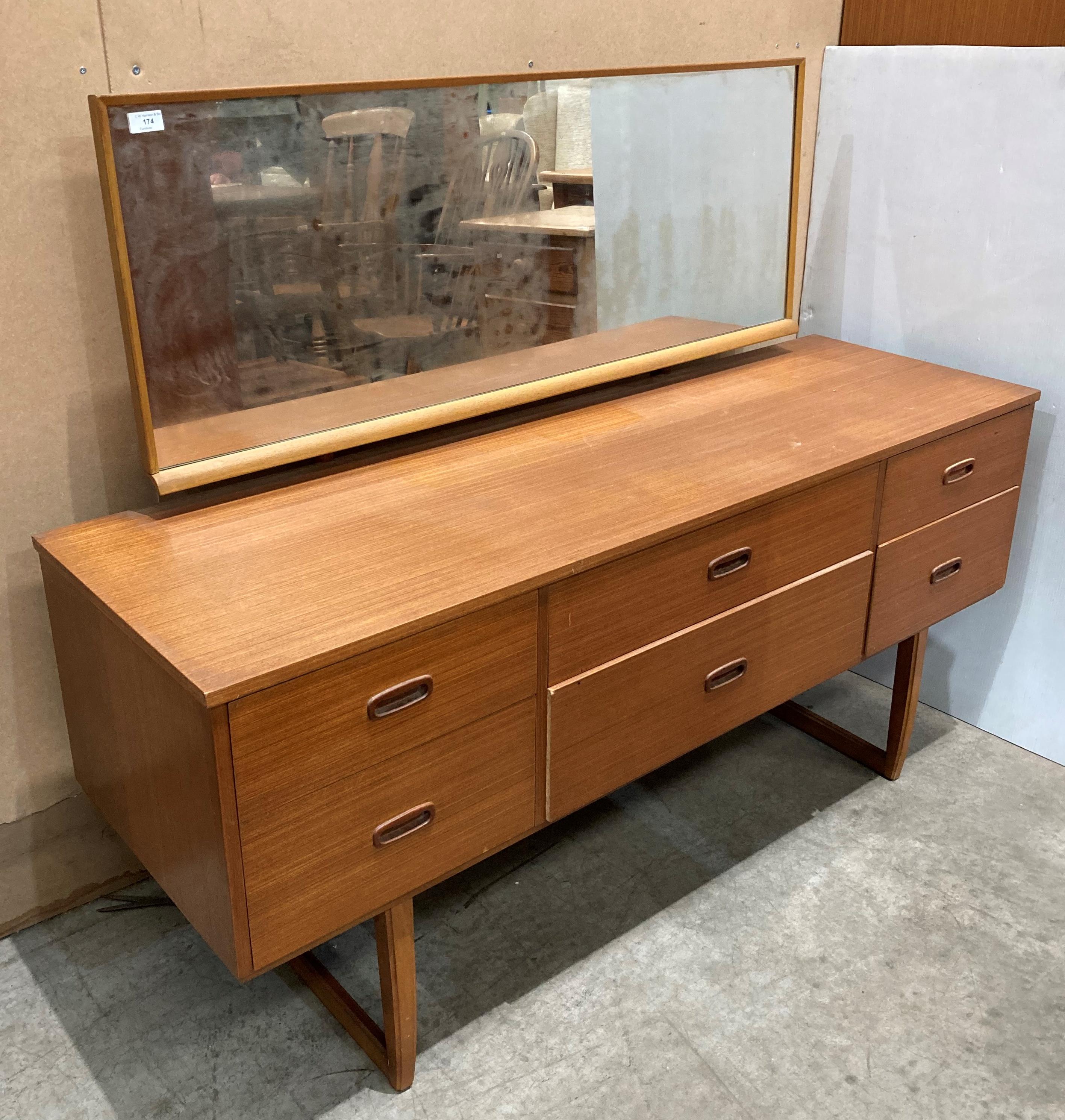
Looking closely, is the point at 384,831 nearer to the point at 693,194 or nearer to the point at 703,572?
the point at 703,572

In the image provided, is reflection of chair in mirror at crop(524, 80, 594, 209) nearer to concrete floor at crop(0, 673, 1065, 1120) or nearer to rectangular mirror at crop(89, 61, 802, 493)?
rectangular mirror at crop(89, 61, 802, 493)

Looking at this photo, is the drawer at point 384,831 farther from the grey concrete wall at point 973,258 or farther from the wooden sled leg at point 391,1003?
the grey concrete wall at point 973,258

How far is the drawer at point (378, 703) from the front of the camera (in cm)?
113

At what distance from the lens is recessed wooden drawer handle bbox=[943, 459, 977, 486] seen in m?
1.84

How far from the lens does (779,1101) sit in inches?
58.6

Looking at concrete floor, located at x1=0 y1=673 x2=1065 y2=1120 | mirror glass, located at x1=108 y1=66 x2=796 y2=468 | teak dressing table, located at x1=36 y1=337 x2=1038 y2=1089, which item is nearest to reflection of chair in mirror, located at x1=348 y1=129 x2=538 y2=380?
mirror glass, located at x1=108 y1=66 x2=796 y2=468

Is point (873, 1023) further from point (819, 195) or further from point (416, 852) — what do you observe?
point (819, 195)

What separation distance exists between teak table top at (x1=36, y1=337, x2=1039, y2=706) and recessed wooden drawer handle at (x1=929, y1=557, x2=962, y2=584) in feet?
0.79

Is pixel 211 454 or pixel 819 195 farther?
pixel 819 195

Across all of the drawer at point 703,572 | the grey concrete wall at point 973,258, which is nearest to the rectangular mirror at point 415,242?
the grey concrete wall at point 973,258

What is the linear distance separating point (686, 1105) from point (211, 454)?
1.02 m

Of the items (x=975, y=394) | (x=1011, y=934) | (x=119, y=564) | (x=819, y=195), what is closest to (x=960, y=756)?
(x=1011, y=934)

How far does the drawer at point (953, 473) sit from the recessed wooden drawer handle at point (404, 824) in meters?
0.85

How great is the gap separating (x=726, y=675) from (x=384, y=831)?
568mm
